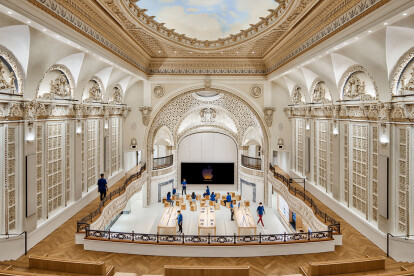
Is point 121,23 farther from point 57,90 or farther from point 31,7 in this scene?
point 31,7

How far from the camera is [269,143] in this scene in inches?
627

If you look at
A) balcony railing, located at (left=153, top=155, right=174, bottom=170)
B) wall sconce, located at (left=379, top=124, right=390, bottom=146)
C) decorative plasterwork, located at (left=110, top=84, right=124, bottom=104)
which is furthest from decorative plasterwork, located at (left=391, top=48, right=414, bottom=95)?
balcony railing, located at (left=153, top=155, right=174, bottom=170)

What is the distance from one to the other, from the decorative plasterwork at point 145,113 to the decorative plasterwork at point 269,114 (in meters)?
6.60

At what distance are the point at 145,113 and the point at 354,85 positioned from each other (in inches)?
420

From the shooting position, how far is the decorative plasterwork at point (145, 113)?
15416 mm

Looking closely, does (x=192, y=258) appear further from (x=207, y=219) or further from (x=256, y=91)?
(x=256, y=91)

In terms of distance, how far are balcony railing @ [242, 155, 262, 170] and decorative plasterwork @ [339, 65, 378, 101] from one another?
9811 millimetres

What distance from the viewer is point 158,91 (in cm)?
1550

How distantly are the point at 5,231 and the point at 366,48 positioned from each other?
33.4 feet

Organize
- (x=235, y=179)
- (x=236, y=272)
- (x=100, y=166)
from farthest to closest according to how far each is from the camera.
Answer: (x=235, y=179)
(x=100, y=166)
(x=236, y=272)

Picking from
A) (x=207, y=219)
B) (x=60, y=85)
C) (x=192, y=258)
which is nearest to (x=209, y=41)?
(x=60, y=85)

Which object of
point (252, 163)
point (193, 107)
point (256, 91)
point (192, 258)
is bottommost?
point (192, 258)

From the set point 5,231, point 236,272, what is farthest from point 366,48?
point 5,231

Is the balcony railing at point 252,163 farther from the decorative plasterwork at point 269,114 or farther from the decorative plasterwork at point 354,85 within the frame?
the decorative plasterwork at point 354,85
